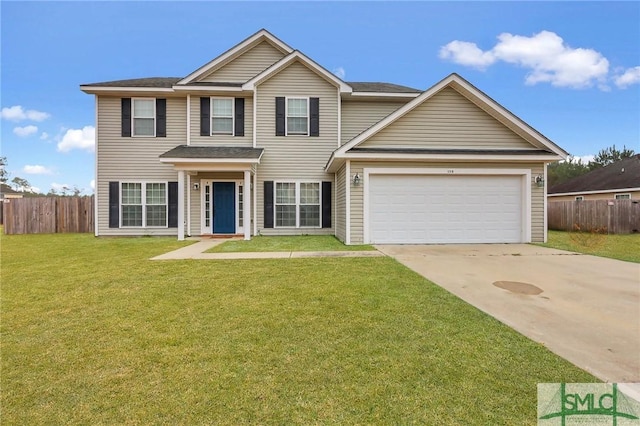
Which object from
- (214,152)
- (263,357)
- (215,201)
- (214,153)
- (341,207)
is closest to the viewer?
(263,357)

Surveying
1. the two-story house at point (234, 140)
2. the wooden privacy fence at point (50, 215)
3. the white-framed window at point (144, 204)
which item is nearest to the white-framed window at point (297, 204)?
the two-story house at point (234, 140)

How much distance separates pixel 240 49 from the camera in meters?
13.0

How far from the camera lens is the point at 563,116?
26.0 meters

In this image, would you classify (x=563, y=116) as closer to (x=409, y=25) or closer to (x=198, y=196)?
(x=409, y=25)

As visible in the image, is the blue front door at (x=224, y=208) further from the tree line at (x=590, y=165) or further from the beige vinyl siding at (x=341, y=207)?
the tree line at (x=590, y=165)

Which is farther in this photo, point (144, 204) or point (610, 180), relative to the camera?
point (610, 180)

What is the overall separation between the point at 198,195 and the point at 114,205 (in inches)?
134

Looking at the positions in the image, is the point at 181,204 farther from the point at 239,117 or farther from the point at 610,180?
the point at 610,180

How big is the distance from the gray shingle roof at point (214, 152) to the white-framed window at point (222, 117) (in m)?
0.75

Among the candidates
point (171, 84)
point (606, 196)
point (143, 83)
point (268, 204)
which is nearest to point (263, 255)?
point (268, 204)

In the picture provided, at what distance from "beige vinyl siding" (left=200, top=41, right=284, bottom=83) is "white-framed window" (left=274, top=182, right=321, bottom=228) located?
490cm

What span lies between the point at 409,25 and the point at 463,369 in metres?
17.5

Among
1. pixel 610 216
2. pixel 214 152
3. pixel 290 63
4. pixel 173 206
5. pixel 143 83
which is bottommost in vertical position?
pixel 610 216

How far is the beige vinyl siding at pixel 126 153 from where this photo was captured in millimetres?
12719
